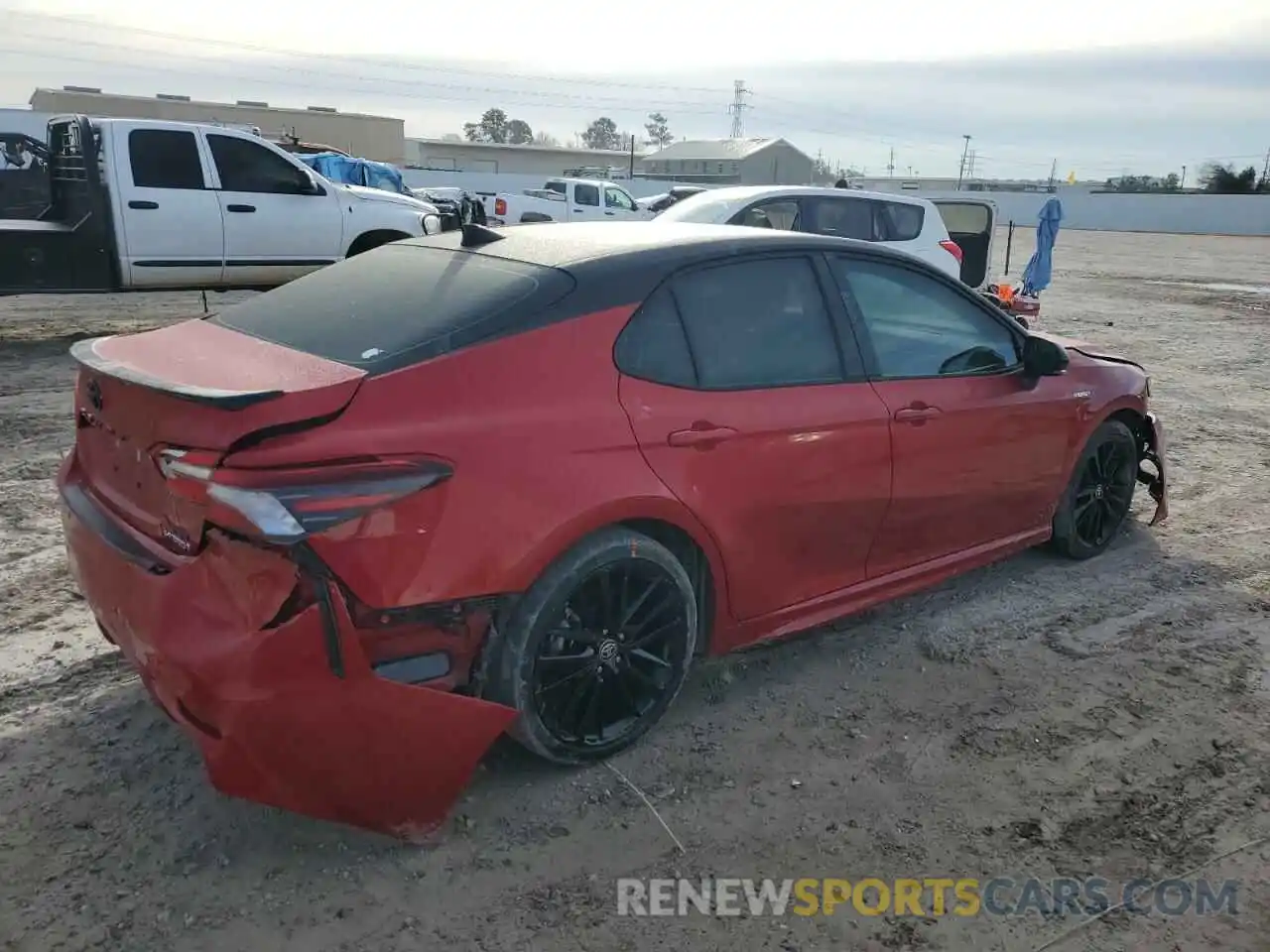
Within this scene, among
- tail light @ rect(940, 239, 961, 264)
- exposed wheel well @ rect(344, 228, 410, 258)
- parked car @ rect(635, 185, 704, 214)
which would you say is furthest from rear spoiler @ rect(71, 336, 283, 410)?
parked car @ rect(635, 185, 704, 214)

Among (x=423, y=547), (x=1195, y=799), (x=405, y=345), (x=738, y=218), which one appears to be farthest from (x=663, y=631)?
(x=738, y=218)

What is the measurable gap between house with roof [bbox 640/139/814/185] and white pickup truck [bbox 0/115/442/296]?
66042mm

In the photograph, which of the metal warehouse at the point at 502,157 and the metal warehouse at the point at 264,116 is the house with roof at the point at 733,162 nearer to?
the metal warehouse at the point at 502,157

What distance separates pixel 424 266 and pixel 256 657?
151cm

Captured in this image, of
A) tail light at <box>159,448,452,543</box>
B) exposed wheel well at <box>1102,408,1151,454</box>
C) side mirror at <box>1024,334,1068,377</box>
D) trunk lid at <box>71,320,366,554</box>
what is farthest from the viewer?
exposed wheel well at <box>1102,408,1151,454</box>

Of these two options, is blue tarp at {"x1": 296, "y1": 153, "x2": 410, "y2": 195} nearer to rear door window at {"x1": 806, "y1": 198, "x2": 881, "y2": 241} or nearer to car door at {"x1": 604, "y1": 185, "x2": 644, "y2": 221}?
car door at {"x1": 604, "y1": 185, "x2": 644, "y2": 221}

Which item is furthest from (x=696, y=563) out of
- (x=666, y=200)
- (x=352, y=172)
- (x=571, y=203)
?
(x=571, y=203)

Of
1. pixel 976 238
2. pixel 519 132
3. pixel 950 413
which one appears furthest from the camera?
pixel 519 132

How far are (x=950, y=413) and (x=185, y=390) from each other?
2.70 metres

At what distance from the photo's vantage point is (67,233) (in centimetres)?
901

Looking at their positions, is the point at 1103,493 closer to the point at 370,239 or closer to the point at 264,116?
the point at 370,239

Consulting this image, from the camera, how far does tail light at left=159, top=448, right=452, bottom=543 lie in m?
2.34

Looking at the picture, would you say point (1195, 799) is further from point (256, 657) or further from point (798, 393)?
point (256, 657)

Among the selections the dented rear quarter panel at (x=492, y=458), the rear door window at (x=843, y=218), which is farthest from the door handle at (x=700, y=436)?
the rear door window at (x=843, y=218)
